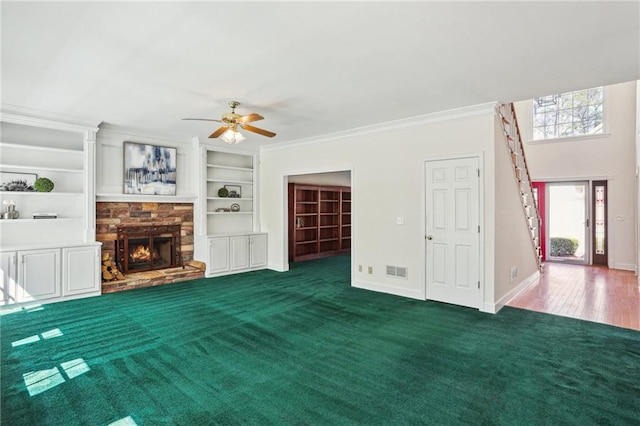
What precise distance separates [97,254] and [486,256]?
5.77 metres

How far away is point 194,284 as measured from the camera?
6047mm

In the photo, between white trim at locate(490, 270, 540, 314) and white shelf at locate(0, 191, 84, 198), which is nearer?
white trim at locate(490, 270, 540, 314)

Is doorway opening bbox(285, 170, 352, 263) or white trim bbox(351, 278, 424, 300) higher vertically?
doorway opening bbox(285, 170, 352, 263)

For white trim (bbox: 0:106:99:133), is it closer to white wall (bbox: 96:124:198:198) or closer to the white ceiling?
the white ceiling

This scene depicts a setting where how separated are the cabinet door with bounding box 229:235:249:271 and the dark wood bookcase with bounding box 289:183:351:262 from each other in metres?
1.77

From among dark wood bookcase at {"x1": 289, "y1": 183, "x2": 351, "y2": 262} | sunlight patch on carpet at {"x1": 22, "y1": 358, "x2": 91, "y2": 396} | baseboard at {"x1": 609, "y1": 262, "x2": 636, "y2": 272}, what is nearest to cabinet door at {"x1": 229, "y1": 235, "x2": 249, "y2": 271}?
dark wood bookcase at {"x1": 289, "y1": 183, "x2": 351, "y2": 262}

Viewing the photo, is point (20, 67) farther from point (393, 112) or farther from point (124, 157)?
point (393, 112)

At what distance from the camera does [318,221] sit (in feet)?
31.2

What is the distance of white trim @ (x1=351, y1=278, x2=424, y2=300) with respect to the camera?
Result: 16.9 ft

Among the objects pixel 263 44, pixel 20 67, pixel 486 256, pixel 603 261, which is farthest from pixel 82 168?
pixel 603 261

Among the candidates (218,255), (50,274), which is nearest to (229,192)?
(218,255)

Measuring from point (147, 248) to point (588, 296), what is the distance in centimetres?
753

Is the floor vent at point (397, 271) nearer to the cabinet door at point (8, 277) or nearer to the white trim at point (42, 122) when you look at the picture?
the white trim at point (42, 122)

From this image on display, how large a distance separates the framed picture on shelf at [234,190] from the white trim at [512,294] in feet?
17.3
